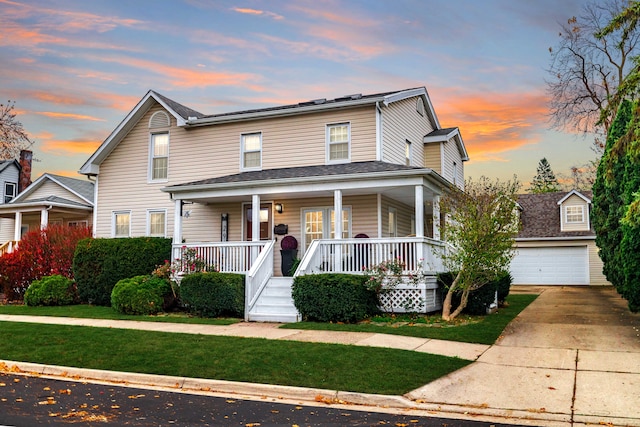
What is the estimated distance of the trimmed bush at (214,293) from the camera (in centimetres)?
1423

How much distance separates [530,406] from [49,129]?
23720mm

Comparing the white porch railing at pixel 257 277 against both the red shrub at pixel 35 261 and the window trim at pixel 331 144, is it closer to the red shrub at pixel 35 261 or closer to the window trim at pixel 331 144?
the window trim at pixel 331 144

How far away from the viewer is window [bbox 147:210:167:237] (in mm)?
20578

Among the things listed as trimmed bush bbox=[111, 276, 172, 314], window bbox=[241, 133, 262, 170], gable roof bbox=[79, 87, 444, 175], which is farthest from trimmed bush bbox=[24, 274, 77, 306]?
window bbox=[241, 133, 262, 170]

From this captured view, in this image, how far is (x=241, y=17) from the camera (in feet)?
57.3

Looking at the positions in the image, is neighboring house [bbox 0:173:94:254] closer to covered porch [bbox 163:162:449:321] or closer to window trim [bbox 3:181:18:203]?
window trim [bbox 3:181:18:203]

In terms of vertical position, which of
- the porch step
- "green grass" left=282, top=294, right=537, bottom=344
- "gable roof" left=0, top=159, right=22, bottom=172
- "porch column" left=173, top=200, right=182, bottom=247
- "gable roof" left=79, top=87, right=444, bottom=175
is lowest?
"green grass" left=282, top=294, right=537, bottom=344

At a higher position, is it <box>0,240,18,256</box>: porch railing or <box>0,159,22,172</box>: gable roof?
<box>0,159,22,172</box>: gable roof

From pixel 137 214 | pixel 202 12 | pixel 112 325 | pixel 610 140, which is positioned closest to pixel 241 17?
pixel 202 12

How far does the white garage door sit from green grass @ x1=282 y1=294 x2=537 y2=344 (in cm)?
1863

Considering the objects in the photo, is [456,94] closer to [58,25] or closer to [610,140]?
[610,140]

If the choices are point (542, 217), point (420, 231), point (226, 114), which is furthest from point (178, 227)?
point (542, 217)

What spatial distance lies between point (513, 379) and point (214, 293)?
28.2ft

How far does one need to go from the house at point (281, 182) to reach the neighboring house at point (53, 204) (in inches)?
185
